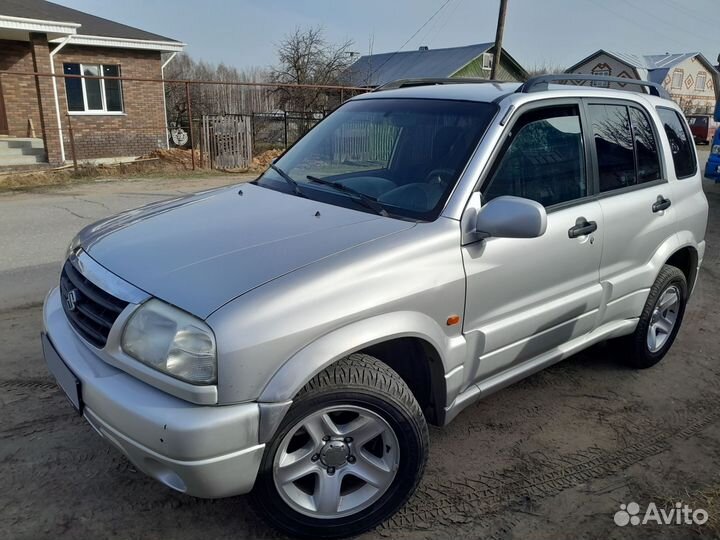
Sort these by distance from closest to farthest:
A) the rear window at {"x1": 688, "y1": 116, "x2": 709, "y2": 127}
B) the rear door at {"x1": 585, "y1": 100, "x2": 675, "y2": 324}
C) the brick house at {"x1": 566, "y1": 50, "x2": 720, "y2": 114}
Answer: the rear door at {"x1": 585, "y1": 100, "x2": 675, "y2": 324}
the rear window at {"x1": 688, "y1": 116, "x2": 709, "y2": 127}
the brick house at {"x1": 566, "y1": 50, "x2": 720, "y2": 114}

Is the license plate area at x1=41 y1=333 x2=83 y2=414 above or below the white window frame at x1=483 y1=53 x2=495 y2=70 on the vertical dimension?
below

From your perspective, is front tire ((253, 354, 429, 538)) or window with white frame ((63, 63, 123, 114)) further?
window with white frame ((63, 63, 123, 114))

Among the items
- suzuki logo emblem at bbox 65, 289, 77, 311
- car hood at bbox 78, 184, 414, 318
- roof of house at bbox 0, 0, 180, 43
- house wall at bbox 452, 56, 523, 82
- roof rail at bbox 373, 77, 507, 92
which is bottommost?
suzuki logo emblem at bbox 65, 289, 77, 311

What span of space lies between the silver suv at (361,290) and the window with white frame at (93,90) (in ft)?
51.4

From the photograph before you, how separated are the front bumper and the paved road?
3.39 meters

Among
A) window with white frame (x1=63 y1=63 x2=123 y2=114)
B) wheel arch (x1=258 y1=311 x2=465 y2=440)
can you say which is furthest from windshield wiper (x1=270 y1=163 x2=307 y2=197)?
window with white frame (x1=63 y1=63 x2=123 y2=114)

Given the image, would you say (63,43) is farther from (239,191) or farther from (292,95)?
(239,191)

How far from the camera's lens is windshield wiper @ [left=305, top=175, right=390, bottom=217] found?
2829 mm

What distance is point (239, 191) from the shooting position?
3.48m

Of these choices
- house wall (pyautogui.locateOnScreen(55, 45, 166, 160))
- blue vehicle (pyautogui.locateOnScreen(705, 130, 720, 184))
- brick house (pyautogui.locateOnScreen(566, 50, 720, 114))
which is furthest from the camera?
brick house (pyautogui.locateOnScreen(566, 50, 720, 114))

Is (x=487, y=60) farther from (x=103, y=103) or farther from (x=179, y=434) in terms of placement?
(x=179, y=434)

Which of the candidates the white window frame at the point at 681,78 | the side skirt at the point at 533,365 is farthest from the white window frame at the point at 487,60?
the side skirt at the point at 533,365

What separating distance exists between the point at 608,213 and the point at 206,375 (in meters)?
2.53

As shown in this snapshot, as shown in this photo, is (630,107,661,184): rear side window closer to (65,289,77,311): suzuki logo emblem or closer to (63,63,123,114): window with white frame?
Result: (65,289,77,311): suzuki logo emblem
